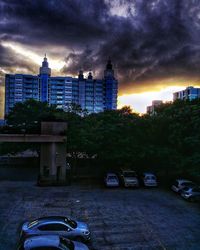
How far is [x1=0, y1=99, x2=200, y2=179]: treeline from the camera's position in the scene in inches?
1115

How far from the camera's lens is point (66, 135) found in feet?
97.8

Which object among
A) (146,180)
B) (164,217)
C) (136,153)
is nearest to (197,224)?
(164,217)

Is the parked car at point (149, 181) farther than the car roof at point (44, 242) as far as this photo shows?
Yes

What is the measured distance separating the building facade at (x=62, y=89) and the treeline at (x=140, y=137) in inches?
3575

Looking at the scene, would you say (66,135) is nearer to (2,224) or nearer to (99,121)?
(99,121)

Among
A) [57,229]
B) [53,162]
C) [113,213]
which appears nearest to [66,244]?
[57,229]

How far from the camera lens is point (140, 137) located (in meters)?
31.2

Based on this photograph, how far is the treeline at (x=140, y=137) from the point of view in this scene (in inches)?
1115

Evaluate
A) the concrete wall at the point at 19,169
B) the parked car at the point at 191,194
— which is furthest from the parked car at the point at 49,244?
the concrete wall at the point at 19,169

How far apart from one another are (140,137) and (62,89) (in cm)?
10148

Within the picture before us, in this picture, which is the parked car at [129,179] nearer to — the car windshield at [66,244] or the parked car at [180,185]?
the parked car at [180,185]

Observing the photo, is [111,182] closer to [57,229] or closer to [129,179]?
[129,179]

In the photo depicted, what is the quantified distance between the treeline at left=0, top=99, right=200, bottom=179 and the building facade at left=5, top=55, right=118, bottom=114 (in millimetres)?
90813

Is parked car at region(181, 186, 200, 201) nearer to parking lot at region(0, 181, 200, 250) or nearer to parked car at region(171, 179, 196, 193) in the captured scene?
parking lot at region(0, 181, 200, 250)
